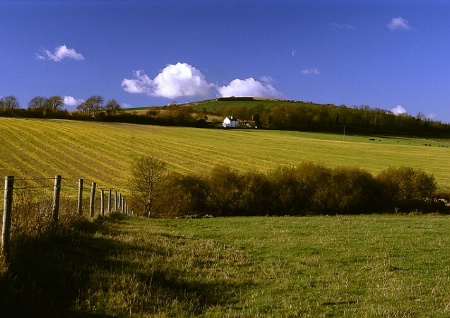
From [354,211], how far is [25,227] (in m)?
38.2

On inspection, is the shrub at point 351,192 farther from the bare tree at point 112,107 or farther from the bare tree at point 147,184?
the bare tree at point 112,107

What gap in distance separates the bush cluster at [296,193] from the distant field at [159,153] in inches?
374

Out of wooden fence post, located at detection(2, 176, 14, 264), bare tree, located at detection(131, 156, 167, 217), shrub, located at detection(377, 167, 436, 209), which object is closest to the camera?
wooden fence post, located at detection(2, 176, 14, 264)

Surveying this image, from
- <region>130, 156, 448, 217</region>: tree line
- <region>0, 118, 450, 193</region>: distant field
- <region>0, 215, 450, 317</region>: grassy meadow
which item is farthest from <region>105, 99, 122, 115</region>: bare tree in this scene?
<region>0, 215, 450, 317</region>: grassy meadow

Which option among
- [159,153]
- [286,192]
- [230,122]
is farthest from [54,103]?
[286,192]

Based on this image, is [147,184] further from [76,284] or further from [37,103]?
[37,103]

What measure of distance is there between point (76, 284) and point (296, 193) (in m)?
36.6

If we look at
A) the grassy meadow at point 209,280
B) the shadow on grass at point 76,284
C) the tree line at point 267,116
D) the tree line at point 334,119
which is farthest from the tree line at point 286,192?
the tree line at point 334,119

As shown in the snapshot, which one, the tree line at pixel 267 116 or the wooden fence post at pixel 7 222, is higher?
the tree line at pixel 267 116

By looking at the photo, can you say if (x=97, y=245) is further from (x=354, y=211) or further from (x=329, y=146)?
(x=329, y=146)

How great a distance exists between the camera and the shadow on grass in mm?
6965

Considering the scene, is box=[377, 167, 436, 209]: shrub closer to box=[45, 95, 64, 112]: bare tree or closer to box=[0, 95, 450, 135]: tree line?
box=[0, 95, 450, 135]: tree line

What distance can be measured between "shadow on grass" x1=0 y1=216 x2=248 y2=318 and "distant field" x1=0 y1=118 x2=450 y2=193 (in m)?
38.3

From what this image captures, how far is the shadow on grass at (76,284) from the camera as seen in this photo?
6.96 meters
